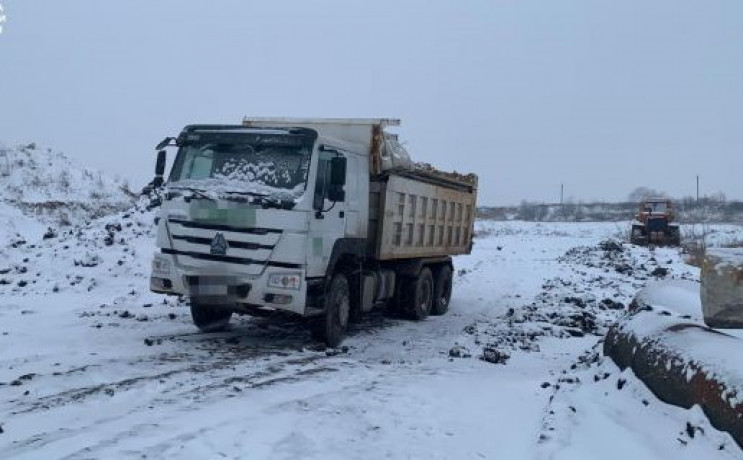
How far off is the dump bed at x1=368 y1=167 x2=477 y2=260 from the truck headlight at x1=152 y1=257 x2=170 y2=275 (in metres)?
3.25

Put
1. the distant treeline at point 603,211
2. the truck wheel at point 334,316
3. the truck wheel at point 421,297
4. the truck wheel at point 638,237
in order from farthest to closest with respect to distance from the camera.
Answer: the distant treeline at point 603,211 → the truck wheel at point 638,237 → the truck wheel at point 421,297 → the truck wheel at point 334,316

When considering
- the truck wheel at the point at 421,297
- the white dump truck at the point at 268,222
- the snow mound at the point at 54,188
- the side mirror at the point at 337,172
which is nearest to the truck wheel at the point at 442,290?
the truck wheel at the point at 421,297

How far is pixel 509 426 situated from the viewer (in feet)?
19.6

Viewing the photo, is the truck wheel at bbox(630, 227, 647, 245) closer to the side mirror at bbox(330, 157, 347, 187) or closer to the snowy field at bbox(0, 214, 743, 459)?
the snowy field at bbox(0, 214, 743, 459)

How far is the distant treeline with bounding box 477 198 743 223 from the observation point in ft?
231

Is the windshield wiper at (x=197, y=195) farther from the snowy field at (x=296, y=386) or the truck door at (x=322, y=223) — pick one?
the snowy field at (x=296, y=386)

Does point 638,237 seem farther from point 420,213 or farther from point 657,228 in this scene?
point 420,213

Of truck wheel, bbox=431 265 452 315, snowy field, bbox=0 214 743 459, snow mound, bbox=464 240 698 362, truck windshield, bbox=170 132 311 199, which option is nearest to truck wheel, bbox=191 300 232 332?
snowy field, bbox=0 214 743 459

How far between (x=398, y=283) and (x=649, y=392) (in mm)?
7328

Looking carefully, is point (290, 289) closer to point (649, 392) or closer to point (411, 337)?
point (411, 337)

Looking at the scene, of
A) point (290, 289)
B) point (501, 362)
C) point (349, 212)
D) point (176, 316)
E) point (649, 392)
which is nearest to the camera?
point (649, 392)

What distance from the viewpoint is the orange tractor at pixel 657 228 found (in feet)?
122

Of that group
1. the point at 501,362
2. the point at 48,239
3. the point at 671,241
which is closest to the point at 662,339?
the point at 501,362

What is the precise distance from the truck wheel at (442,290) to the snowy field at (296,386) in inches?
20.0
